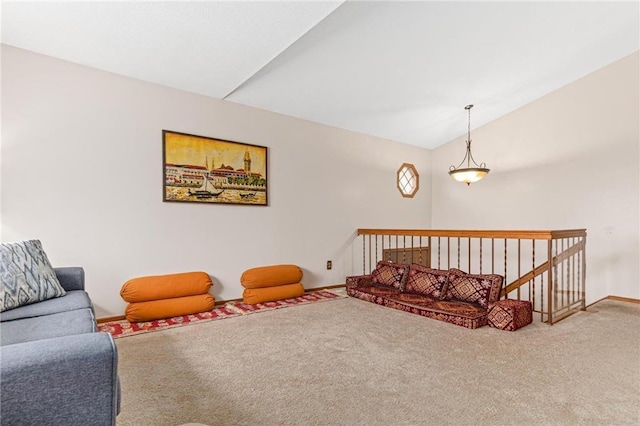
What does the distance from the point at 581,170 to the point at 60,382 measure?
6.14 m

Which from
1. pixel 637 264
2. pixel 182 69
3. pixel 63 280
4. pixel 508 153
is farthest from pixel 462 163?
pixel 63 280

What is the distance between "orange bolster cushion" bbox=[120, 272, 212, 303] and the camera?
10.8 ft

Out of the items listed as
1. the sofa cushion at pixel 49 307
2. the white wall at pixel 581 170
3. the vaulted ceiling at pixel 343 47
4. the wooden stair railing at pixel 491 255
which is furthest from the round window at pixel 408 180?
the sofa cushion at pixel 49 307

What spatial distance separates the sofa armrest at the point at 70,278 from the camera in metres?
2.67

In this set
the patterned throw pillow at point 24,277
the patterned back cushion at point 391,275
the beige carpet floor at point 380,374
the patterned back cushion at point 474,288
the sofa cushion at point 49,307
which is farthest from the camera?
the patterned back cushion at point 391,275

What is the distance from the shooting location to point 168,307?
3.43 m

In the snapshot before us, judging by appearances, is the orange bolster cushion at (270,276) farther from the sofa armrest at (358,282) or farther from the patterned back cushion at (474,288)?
the patterned back cushion at (474,288)

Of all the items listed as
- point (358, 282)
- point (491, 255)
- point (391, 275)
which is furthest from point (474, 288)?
point (491, 255)

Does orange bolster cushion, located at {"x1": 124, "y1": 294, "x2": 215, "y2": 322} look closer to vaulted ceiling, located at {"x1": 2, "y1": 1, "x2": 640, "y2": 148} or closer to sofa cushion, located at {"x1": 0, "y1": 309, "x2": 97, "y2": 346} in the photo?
sofa cushion, located at {"x1": 0, "y1": 309, "x2": 97, "y2": 346}

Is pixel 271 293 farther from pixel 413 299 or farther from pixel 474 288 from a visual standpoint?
pixel 474 288

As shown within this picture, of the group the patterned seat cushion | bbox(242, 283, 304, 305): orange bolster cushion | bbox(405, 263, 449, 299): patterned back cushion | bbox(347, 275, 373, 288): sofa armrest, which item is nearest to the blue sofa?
bbox(242, 283, 304, 305): orange bolster cushion

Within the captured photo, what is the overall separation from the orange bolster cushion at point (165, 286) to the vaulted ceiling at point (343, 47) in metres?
2.15

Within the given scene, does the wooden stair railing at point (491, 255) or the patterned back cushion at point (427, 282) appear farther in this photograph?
the wooden stair railing at point (491, 255)

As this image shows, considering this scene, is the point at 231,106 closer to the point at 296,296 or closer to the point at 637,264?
the point at 296,296
